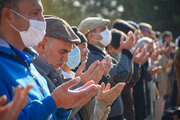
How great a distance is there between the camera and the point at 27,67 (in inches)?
88.4

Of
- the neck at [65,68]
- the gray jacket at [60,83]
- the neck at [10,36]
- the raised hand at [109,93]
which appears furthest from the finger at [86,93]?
the neck at [65,68]

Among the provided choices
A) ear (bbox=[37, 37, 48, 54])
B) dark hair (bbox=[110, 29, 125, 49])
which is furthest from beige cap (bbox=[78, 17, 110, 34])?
ear (bbox=[37, 37, 48, 54])

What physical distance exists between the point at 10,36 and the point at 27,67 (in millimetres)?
240

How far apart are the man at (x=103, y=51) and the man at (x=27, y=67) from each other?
1.72m

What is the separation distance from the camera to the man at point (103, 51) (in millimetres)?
4348

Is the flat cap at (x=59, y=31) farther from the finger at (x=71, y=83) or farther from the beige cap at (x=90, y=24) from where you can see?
the beige cap at (x=90, y=24)

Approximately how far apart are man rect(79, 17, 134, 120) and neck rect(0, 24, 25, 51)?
1794 mm

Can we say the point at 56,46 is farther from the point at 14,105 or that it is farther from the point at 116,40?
the point at 116,40

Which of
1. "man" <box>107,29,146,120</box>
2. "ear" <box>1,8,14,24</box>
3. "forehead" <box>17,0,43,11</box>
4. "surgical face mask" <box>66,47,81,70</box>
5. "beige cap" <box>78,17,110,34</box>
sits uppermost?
"forehead" <box>17,0,43,11</box>

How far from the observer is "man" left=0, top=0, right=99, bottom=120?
1928 millimetres

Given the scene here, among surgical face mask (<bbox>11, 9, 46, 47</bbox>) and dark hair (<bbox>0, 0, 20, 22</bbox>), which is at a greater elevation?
dark hair (<bbox>0, 0, 20, 22</bbox>)

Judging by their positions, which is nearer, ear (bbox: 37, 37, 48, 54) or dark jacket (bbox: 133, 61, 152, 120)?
ear (bbox: 37, 37, 48, 54)

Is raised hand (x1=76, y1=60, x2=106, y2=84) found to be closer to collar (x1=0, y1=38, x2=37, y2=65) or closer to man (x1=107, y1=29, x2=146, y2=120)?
collar (x1=0, y1=38, x2=37, y2=65)

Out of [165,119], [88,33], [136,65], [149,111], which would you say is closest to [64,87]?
[88,33]
